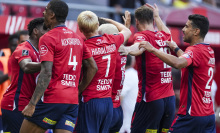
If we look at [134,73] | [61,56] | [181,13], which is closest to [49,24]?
[61,56]

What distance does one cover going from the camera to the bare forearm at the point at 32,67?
613cm

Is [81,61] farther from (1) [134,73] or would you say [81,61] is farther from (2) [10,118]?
(1) [134,73]

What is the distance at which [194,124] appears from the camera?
22.1 ft

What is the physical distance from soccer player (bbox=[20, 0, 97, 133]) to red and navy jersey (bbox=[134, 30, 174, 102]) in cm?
163

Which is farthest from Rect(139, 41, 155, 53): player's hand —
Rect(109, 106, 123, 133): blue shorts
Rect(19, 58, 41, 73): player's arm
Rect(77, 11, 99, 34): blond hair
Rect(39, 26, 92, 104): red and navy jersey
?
Rect(19, 58, 41, 73): player's arm

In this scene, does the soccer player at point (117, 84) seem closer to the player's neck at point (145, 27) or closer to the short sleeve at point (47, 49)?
the player's neck at point (145, 27)

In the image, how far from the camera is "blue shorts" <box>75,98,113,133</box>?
6.50 metres

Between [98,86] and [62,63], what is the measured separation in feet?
2.97

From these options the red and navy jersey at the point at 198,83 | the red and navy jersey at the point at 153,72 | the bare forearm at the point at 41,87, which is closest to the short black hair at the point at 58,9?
the bare forearm at the point at 41,87

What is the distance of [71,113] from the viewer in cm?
600

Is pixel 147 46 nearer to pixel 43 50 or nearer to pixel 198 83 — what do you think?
pixel 198 83

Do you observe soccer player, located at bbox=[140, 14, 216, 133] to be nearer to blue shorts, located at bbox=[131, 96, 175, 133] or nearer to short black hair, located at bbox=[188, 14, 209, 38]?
short black hair, located at bbox=[188, 14, 209, 38]

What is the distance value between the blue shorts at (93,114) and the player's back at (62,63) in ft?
1.93

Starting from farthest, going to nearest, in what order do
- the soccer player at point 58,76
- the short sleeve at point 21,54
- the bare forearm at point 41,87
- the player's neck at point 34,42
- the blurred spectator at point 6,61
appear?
the blurred spectator at point 6,61
the player's neck at point 34,42
the short sleeve at point 21,54
the soccer player at point 58,76
the bare forearm at point 41,87
